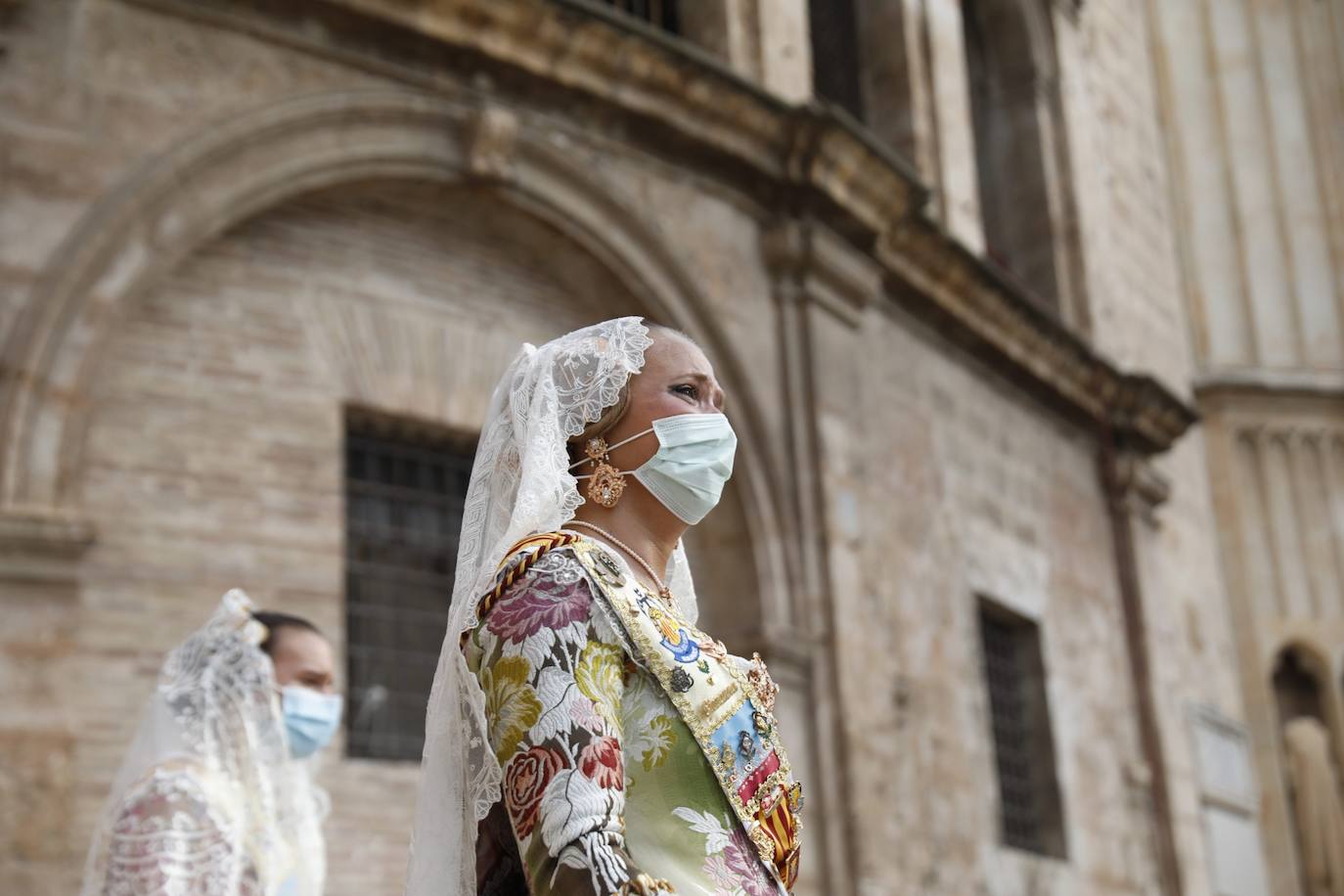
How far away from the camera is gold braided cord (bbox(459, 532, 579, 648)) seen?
2.40 meters

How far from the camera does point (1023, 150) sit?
13922 millimetres

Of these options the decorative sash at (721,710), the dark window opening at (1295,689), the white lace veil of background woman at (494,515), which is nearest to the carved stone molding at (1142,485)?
the dark window opening at (1295,689)

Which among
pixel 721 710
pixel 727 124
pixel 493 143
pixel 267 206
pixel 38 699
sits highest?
pixel 727 124

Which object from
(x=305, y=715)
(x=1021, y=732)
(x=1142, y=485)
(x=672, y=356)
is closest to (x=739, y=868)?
(x=672, y=356)

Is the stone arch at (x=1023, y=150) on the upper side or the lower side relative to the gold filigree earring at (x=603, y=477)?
upper

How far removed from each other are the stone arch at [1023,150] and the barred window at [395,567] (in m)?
6.78

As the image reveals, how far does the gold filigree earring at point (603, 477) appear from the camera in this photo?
8.69 ft

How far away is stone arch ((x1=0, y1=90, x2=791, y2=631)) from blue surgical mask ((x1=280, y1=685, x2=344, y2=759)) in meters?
1.95

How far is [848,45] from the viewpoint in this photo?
40.2ft

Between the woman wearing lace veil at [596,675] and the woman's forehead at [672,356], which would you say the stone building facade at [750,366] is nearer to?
the woman wearing lace veil at [596,675]

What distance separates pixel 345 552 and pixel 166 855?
3.69 m

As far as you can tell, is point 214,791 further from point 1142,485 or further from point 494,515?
point 1142,485

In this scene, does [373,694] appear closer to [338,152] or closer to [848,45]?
[338,152]

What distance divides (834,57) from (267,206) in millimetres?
5908
